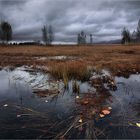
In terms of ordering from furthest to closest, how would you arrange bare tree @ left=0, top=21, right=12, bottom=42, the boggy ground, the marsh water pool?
bare tree @ left=0, top=21, right=12, bottom=42 → the boggy ground → the marsh water pool

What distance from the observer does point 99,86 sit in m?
7.20

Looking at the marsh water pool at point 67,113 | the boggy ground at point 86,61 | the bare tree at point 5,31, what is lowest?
the marsh water pool at point 67,113

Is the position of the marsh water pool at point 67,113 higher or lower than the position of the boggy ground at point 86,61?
lower

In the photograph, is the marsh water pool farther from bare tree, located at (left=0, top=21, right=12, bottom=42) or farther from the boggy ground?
bare tree, located at (left=0, top=21, right=12, bottom=42)

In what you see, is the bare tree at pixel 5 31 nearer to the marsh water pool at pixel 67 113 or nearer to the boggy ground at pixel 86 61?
the boggy ground at pixel 86 61

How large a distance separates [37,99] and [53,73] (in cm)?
369

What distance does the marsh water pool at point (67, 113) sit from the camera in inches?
150

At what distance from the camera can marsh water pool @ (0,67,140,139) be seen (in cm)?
382

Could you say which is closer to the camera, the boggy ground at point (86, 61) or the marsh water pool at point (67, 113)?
the marsh water pool at point (67, 113)

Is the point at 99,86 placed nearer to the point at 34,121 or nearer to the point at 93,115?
the point at 93,115

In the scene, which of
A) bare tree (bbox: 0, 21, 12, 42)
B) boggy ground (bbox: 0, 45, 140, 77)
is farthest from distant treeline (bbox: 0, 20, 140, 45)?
boggy ground (bbox: 0, 45, 140, 77)

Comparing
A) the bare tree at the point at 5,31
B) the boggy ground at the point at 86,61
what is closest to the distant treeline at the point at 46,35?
the bare tree at the point at 5,31

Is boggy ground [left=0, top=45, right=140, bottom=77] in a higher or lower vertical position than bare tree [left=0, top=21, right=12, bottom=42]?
lower

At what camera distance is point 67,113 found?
470 cm
